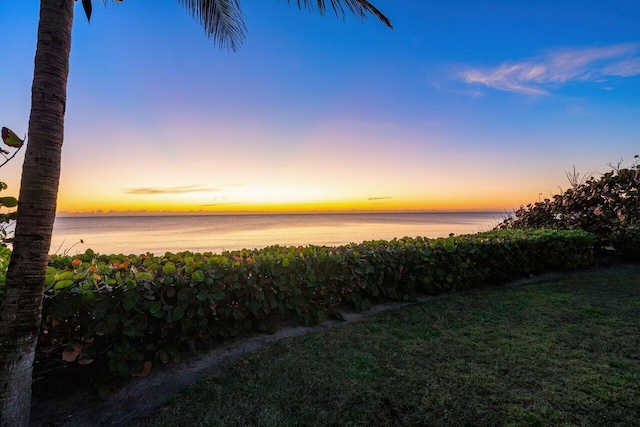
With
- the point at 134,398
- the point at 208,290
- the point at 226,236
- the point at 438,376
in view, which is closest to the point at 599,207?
the point at 438,376

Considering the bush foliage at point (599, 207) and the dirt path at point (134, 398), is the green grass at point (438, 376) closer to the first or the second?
the dirt path at point (134, 398)

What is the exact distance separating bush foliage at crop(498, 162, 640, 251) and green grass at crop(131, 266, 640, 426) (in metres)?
6.08

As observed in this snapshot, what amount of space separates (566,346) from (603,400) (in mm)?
1166

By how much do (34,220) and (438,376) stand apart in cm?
341

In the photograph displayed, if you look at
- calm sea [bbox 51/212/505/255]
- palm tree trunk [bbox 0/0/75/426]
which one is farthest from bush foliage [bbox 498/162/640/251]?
palm tree trunk [bbox 0/0/75/426]

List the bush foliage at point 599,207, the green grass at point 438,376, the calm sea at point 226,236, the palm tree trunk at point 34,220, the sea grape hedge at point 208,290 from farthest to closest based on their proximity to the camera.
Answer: the calm sea at point 226,236 → the bush foliage at point 599,207 → the sea grape hedge at point 208,290 → the green grass at point 438,376 → the palm tree trunk at point 34,220

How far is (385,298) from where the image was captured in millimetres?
5520

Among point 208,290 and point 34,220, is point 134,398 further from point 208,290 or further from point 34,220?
point 34,220

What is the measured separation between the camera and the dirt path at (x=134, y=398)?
101 inches

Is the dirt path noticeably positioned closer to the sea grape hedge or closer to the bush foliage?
the sea grape hedge

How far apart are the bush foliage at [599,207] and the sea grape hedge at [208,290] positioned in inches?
226

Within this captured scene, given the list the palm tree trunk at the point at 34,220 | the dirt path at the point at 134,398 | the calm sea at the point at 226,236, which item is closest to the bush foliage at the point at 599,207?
the calm sea at the point at 226,236

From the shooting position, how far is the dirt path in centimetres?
256

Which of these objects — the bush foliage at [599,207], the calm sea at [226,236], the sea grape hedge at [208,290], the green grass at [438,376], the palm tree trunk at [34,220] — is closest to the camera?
the palm tree trunk at [34,220]
